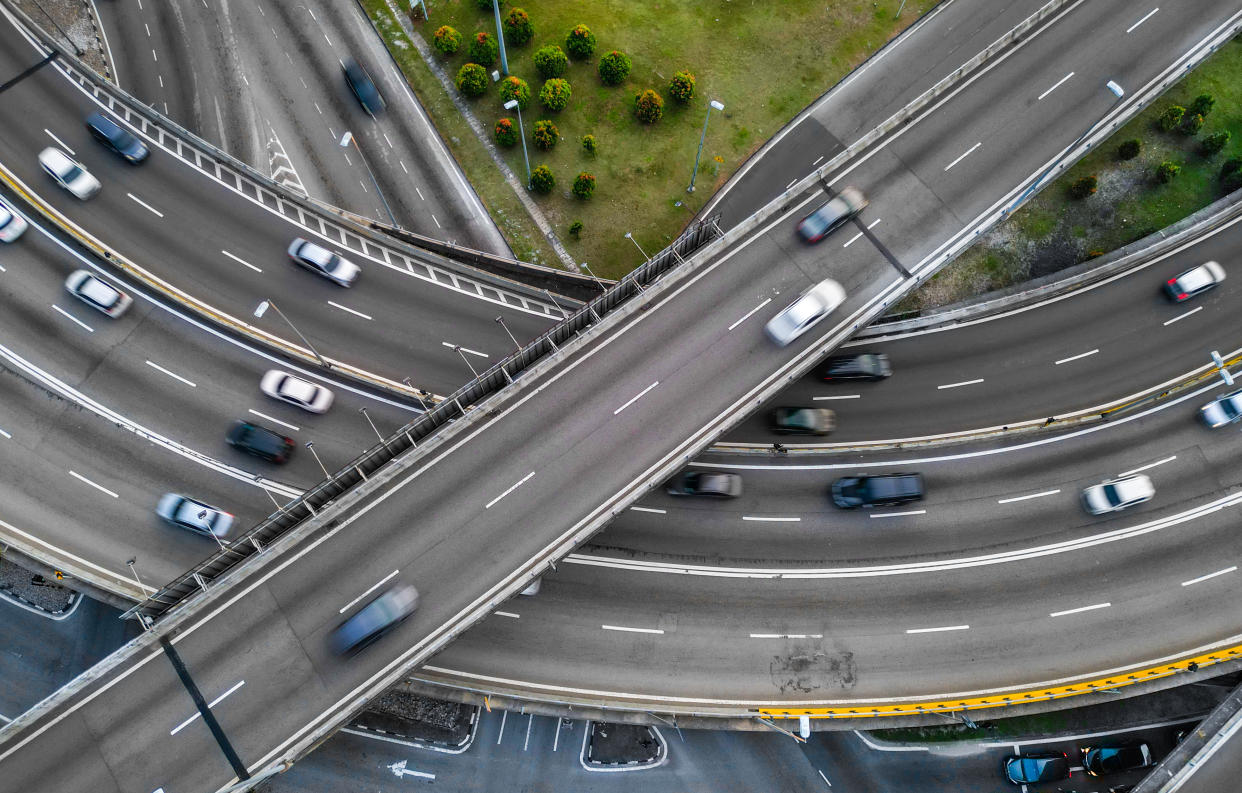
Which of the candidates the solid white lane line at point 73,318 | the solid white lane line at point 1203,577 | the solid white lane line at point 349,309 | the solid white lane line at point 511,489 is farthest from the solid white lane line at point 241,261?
the solid white lane line at point 1203,577

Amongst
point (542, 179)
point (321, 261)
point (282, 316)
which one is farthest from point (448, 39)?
point (282, 316)

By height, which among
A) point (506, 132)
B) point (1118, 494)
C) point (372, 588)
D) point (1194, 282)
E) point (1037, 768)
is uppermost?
point (506, 132)

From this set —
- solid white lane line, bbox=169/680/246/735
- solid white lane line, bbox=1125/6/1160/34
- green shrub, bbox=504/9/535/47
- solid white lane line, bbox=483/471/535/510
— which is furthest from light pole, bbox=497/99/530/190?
solid white lane line, bbox=1125/6/1160/34

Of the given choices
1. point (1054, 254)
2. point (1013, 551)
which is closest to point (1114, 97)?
point (1054, 254)

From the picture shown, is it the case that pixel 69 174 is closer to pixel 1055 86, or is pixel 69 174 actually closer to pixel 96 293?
pixel 96 293

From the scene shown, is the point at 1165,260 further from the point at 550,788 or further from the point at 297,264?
the point at 297,264

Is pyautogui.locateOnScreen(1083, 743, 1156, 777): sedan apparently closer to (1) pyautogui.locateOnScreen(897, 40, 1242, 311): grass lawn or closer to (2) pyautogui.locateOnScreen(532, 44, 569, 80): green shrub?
(1) pyautogui.locateOnScreen(897, 40, 1242, 311): grass lawn
